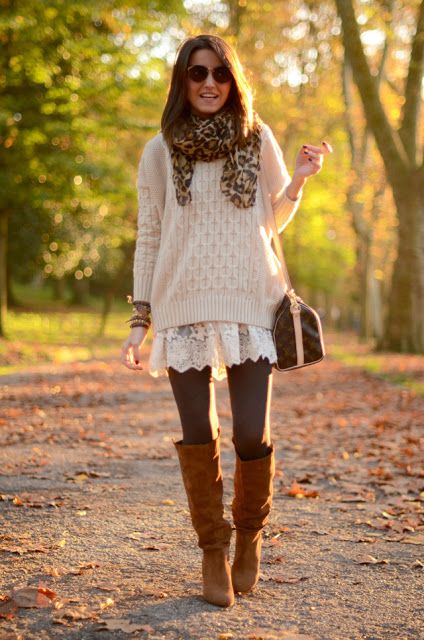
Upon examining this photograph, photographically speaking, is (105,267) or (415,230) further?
(105,267)

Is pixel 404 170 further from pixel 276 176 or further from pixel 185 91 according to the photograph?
pixel 185 91

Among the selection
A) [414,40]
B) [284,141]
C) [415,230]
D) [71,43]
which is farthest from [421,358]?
[284,141]

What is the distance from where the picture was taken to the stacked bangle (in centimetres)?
359

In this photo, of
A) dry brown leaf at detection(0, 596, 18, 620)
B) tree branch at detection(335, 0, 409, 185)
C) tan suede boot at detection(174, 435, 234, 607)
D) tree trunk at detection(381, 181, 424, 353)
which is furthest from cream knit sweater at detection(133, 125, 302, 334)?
tree trunk at detection(381, 181, 424, 353)

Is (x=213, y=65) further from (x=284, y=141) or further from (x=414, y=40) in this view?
(x=284, y=141)

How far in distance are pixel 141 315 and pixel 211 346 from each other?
0.41m

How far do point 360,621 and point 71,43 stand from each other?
1574 cm

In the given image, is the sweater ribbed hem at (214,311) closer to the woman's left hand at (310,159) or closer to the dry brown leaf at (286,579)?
the woman's left hand at (310,159)

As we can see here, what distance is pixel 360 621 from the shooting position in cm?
325

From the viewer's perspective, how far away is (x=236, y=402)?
11.1ft

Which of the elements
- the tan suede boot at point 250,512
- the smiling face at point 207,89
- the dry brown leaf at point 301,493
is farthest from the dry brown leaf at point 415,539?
the smiling face at point 207,89

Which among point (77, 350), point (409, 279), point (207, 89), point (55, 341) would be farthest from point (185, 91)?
point (55, 341)

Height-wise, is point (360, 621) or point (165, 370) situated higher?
point (165, 370)

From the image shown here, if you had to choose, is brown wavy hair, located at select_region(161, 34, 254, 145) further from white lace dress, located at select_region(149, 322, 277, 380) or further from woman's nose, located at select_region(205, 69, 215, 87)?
white lace dress, located at select_region(149, 322, 277, 380)
